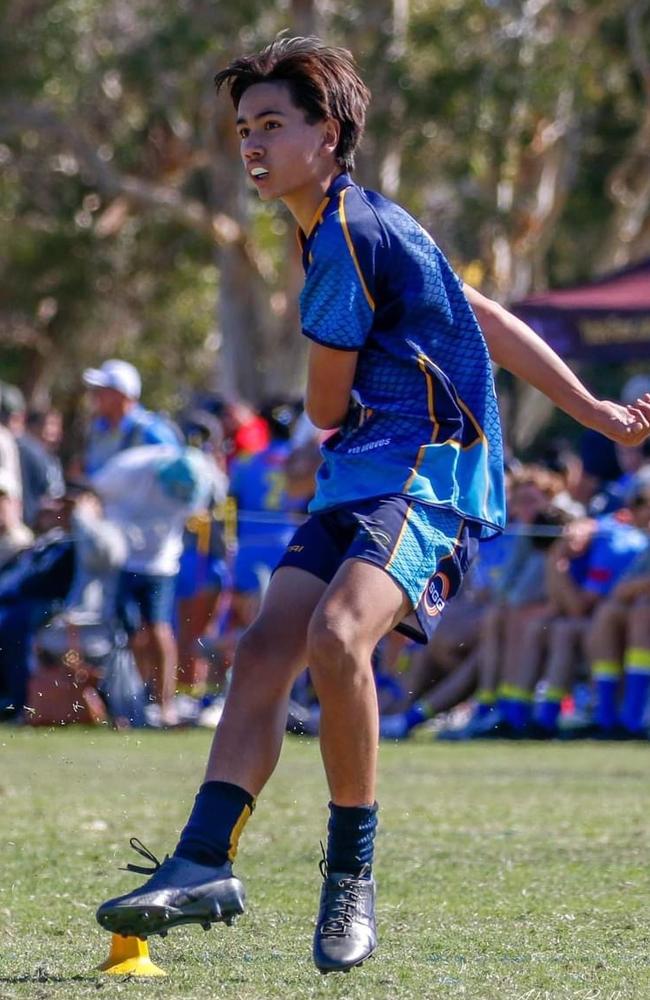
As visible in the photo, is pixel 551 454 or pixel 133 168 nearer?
pixel 551 454

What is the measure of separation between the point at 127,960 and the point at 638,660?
25.5ft

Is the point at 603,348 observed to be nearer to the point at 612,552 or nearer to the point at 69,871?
the point at 612,552

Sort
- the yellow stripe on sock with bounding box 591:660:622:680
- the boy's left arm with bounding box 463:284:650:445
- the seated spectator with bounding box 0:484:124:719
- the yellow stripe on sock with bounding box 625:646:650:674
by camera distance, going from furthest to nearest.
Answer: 1. the seated spectator with bounding box 0:484:124:719
2. the yellow stripe on sock with bounding box 591:660:622:680
3. the yellow stripe on sock with bounding box 625:646:650:674
4. the boy's left arm with bounding box 463:284:650:445

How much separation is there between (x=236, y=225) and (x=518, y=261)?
13.3ft

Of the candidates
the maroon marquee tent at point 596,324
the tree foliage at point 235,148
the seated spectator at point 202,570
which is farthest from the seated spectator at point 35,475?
the tree foliage at point 235,148

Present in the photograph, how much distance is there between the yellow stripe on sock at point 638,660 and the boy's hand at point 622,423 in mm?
7204

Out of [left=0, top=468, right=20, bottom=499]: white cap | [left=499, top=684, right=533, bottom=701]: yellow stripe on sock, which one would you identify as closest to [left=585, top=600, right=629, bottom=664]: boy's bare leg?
[left=499, top=684, right=533, bottom=701]: yellow stripe on sock

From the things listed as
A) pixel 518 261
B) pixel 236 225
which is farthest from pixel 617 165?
pixel 236 225

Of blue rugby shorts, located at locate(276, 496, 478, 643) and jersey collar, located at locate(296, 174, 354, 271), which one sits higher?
jersey collar, located at locate(296, 174, 354, 271)

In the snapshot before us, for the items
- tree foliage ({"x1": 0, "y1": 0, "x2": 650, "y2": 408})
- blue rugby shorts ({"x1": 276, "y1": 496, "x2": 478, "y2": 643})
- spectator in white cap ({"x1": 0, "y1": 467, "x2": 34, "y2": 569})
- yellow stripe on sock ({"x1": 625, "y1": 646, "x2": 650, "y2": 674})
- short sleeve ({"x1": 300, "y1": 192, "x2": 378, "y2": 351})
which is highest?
tree foliage ({"x1": 0, "y1": 0, "x2": 650, "y2": 408})

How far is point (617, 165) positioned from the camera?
31625 mm

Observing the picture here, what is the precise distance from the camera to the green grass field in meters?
4.11

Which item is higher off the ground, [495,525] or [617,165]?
[617,165]

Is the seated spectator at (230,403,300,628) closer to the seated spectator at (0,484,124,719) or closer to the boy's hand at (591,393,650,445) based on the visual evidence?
the seated spectator at (0,484,124,719)
